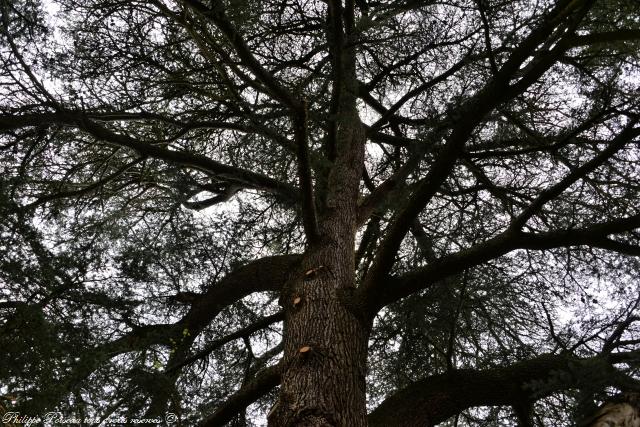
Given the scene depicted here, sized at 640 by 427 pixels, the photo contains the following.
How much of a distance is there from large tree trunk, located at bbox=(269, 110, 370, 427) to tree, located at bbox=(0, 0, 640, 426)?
2cm

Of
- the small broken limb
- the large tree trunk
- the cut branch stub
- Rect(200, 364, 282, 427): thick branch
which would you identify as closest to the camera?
the large tree trunk

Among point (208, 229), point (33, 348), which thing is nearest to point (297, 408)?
point (33, 348)

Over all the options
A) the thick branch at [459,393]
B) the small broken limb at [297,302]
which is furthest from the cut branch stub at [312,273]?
the thick branch at [459,393]

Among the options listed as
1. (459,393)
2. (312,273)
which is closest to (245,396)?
(312,273)

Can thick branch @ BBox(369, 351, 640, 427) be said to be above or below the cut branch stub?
below

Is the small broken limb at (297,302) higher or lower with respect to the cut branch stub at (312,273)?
lower

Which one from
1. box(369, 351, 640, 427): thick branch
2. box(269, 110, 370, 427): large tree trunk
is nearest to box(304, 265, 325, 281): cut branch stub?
→ box(269, 110, 370, 427): large tree trunk

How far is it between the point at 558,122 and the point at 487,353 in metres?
2.51

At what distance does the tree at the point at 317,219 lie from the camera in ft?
9.18

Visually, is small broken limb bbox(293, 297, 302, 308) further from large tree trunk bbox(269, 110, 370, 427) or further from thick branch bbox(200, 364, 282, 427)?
thick branch bbox(200, 364, 282, 427)

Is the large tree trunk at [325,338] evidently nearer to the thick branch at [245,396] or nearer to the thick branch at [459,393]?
the thick branch at [245,396]

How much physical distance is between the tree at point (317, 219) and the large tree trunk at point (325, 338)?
2 centimetres

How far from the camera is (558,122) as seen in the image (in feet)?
17.5

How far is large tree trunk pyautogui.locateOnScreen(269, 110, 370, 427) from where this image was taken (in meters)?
2.51
